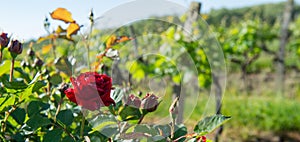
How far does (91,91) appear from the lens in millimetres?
677

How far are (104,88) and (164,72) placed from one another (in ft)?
9.54

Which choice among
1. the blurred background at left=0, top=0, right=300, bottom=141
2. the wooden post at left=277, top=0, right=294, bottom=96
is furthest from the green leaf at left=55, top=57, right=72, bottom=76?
the wooden post at left=277, top=0, right=294, bottom=96

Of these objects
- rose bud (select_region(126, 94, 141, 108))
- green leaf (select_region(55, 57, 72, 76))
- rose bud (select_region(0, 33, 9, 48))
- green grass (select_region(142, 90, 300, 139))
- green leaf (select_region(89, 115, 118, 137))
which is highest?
rose bud (select_region(0, 33, 9, 48))

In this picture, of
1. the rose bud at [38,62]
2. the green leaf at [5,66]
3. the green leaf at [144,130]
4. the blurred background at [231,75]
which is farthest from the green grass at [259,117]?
the green leaf at [144,130]

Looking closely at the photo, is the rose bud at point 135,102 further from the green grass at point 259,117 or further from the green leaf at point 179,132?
the green grass at point 259,117

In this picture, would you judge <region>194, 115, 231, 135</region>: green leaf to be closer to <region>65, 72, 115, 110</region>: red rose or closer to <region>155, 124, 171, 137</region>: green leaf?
<region>155, 124, 171, 137</region>: green leaf

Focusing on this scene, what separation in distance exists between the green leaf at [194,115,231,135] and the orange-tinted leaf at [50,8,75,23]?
363mm

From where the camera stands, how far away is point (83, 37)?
2.97 ft

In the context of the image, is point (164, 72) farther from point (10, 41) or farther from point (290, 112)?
point (10, 41)

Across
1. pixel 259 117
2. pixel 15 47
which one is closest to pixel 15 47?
pixel 15 47

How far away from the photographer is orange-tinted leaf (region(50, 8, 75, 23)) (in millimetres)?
885

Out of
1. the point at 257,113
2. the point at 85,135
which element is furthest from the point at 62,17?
the point at 257,113

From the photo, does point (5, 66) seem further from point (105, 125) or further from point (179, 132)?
point (179, 132)

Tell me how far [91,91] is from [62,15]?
287 mm
